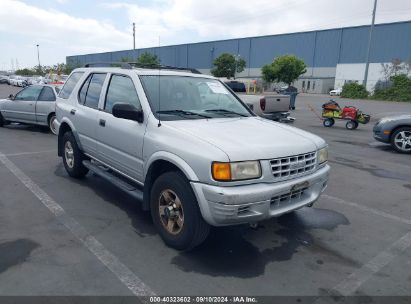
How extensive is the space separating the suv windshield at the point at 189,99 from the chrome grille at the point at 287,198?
1.33 metres

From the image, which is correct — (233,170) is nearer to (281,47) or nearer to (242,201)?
(242,201)

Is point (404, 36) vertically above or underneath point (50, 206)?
above

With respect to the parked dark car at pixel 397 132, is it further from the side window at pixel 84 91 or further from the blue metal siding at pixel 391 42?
the blue metal siding at pixel 391 42

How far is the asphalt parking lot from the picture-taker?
9.75 ft

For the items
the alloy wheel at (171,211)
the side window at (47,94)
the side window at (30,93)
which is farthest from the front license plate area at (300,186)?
the side window at (30,93)

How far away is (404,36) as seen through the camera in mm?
58875

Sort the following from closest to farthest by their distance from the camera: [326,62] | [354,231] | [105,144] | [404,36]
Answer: [354,231], [105,144], [404,36], [326,62]

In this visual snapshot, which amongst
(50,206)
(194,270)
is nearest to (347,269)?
(194,270)

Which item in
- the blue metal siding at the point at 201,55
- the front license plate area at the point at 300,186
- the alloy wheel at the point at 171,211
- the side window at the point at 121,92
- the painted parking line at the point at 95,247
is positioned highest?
the blue metal siding at the point at 201,55

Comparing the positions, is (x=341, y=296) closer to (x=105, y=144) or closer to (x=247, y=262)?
(x=247, y=262)

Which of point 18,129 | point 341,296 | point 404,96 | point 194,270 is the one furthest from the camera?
point 404,96

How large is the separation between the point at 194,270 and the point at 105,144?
222cm

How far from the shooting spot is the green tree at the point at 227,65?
67.5 metres

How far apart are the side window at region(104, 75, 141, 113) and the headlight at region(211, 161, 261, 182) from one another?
1.47m
